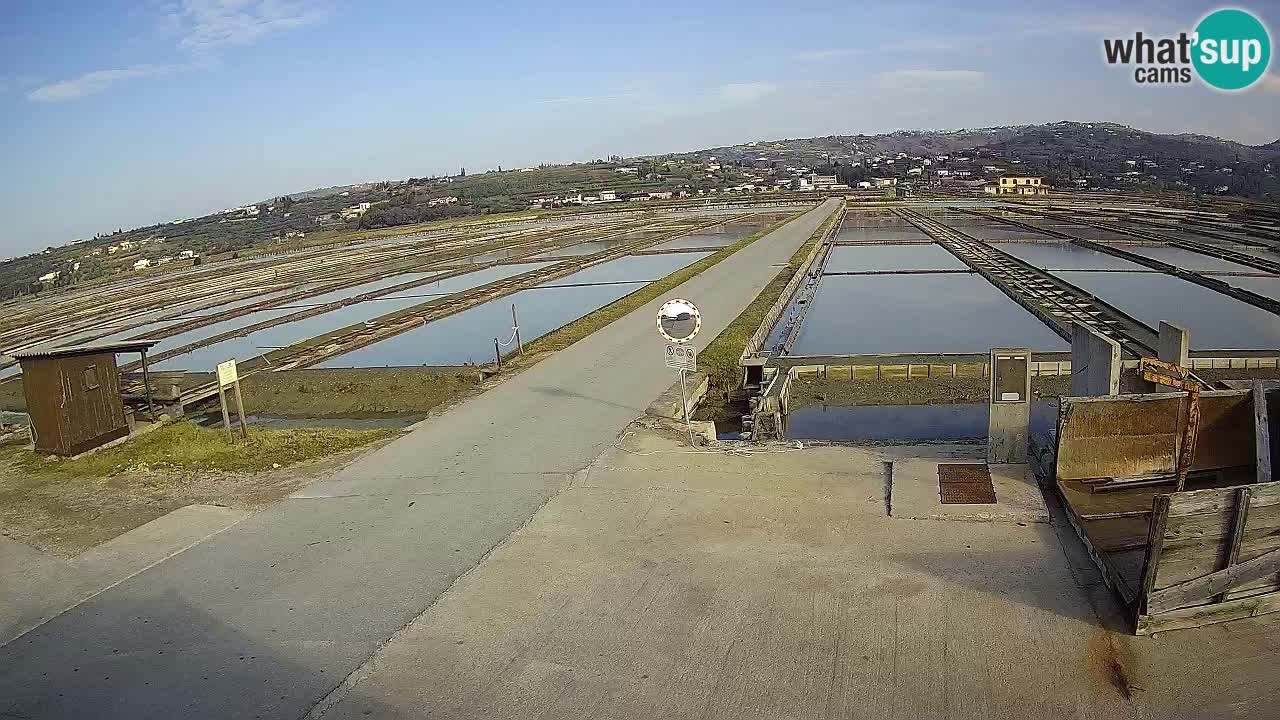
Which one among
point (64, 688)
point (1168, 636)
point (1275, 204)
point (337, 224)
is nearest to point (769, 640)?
point (1168, 636)

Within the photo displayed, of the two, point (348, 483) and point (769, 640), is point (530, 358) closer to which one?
point (348, 483)

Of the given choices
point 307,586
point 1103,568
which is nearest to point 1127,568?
point 1103,568

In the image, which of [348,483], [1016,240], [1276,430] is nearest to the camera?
[1276,430]

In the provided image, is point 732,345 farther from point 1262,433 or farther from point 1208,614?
point 1208,614

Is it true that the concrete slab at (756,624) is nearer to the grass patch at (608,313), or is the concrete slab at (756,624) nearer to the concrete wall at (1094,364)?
the concrete wall at (1094,364)

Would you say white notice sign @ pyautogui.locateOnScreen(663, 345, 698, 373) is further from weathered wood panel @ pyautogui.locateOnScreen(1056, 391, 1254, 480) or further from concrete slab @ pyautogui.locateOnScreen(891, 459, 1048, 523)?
weathered wood panel @ pyautogui.locateOnScreen(1056, 391, 1254, 480)

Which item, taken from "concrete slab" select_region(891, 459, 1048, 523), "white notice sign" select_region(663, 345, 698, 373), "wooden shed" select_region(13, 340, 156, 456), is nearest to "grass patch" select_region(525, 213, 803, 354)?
"white notice sign" select_region(663, 345, 698, 373)
